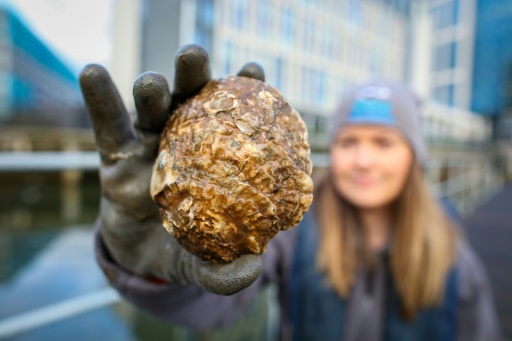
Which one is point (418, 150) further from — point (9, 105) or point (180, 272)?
point (9, 105)

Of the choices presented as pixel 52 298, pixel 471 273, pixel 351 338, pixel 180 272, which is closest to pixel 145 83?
pixel 180 272

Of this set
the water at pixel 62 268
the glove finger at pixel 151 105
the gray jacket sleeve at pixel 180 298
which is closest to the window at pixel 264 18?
the water at pixel 62 268

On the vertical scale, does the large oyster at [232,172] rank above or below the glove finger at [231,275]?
above

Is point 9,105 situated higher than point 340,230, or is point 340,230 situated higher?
point 9,105

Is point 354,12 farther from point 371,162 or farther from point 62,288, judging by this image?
point 371,162

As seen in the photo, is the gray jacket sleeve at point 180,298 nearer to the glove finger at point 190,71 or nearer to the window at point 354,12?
the glove finger at point 190,71

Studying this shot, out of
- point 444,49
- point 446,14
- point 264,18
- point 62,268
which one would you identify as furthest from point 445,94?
point 62,268
